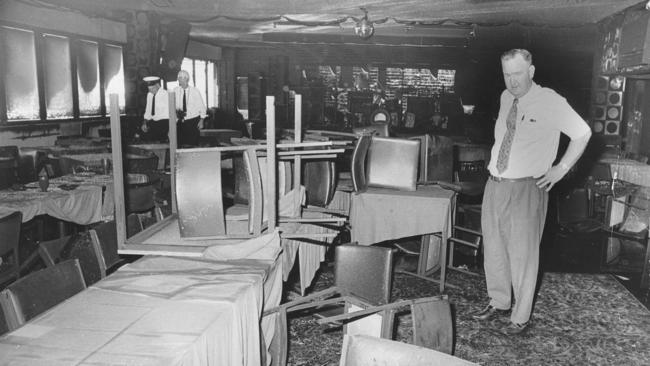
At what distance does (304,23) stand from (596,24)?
16.5 ft

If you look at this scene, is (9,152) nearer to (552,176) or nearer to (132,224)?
(132,224)

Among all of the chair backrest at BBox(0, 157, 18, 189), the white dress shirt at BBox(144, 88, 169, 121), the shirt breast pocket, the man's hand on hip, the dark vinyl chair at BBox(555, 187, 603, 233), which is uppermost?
the white dress shirt at BBox(144, 88, 169, 121)

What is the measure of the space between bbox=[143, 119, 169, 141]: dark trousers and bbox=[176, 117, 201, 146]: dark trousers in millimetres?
314

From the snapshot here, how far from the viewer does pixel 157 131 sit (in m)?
10.1

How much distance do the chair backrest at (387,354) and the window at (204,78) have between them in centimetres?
1403

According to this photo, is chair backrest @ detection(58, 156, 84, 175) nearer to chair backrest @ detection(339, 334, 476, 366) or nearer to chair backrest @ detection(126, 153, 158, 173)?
chair backrest @ detection(126, 153, 158, 173)

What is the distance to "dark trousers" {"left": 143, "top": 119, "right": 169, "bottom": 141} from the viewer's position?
9891mm

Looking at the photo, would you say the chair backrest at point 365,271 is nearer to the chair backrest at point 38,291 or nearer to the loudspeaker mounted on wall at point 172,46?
the chair backrest at point 38,291

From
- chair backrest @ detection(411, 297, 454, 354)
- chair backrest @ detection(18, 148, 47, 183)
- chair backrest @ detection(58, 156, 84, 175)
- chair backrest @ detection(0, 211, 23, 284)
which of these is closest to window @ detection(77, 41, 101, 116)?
chair backrest @ detection(18, 148, 47, 183)

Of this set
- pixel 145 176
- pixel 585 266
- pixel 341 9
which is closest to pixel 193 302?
pixel 145 176

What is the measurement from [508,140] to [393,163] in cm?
124

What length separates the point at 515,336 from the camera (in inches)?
157

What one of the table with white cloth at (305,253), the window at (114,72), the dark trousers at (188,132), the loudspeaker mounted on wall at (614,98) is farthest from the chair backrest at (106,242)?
the loudspeaker mounted on wall at (614,98)

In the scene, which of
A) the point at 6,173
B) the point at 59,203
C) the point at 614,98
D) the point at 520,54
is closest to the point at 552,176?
the point at 520,54
